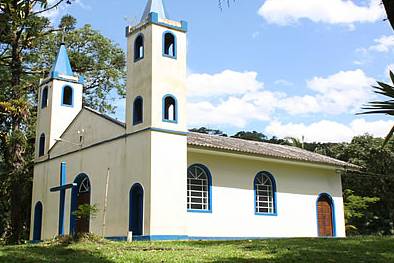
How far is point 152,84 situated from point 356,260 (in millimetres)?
10077

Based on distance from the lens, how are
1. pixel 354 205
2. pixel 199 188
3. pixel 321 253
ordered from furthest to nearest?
1. pixel 354 205
2. pixel 199 188
3. pixel 321 253

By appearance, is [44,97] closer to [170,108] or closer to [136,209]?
[170,108]

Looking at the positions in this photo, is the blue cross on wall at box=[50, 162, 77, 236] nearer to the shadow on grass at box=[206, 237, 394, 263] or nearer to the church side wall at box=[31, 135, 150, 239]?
the church side wall at box=[31, 135, 150, 239]

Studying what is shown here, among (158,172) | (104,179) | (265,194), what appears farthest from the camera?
(265,194)

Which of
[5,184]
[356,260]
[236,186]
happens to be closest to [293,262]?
[356,260]

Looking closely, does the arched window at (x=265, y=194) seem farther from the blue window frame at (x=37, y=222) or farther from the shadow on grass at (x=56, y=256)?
the shadow on grass at (x=56, y=256)

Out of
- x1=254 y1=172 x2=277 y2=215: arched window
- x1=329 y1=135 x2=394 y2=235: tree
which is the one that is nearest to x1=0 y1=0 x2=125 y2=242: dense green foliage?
x1=254 y1=172 x2=277 y2=215: arched window

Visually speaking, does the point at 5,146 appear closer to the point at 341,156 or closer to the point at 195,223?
the point at 195,223

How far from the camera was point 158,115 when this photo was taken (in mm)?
18219

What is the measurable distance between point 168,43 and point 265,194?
7.53 metres

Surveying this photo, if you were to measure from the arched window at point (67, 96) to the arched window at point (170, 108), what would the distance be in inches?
292

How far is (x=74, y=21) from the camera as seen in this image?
30500mm

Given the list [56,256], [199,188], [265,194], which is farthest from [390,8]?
[265,194]

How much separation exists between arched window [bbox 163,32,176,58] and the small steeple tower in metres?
7.07
